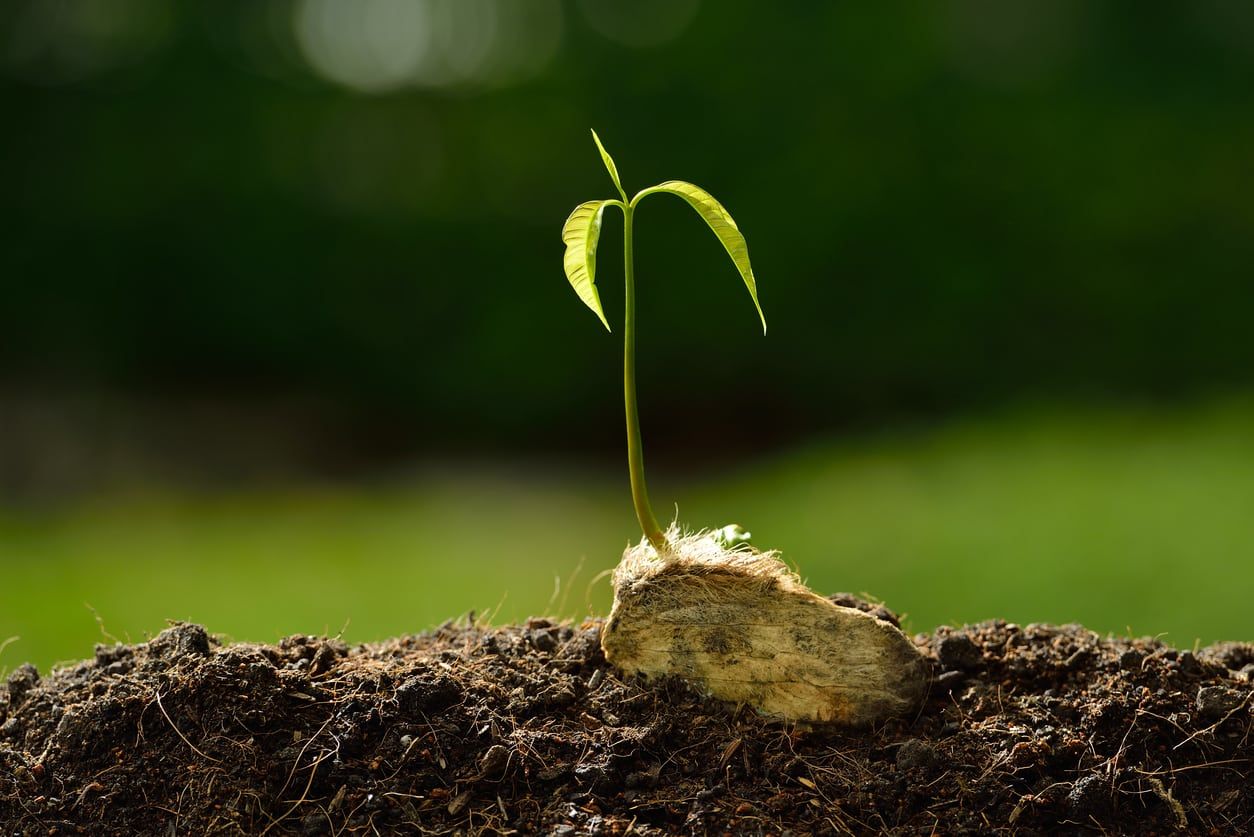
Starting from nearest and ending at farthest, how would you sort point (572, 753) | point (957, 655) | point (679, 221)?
point (572, 753) → point (957, 655) → point (679, 221)

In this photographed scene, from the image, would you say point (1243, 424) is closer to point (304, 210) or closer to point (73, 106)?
point (304, 210)

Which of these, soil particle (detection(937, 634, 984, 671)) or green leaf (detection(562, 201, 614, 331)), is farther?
soil particle (detection(937, 634, 984, 671))

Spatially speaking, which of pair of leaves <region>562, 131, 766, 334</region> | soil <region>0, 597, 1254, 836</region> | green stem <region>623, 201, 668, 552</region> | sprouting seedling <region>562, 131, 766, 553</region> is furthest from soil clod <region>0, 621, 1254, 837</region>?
pair of leaves <region>562, 131, 766, 334</region>

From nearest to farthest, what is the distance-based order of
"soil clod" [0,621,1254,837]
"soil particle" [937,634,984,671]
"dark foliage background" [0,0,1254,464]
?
"soil clod" [0,621,1254,837]
"soil particle" [937,634,984,671]
"dark foliage background" [0,0,1254,464]

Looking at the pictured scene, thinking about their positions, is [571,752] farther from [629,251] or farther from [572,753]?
[629,251]

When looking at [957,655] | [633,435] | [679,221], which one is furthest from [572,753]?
[679,221]

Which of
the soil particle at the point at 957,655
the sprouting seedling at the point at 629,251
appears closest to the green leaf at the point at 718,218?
the sprouting seedling at the point at 629,251

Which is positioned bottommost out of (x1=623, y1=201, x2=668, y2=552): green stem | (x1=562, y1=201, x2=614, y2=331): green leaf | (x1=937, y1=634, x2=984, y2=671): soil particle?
(x1=937, y1=634, x2=984, y2=671): soil particle

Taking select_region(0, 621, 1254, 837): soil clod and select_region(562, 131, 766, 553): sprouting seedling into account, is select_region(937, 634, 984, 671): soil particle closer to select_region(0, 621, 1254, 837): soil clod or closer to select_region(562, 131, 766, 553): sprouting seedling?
select_region(0, 621, 1254, 837): soil clod

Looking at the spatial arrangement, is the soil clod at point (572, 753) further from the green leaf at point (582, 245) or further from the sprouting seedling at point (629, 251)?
the green leaf at point (582, 245)
